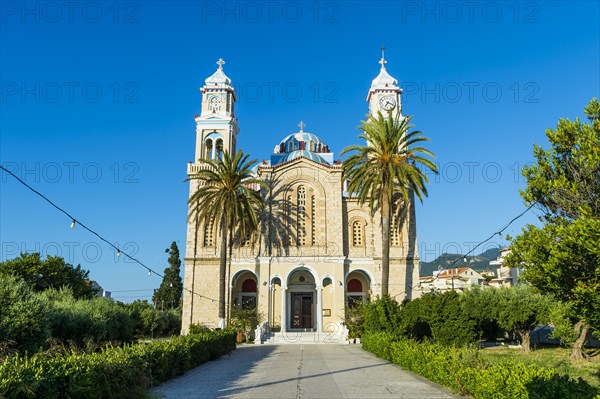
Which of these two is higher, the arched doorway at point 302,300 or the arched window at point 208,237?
the arched window at point 208,237

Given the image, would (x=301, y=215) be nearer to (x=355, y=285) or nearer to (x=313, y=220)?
(x=313, y=220)

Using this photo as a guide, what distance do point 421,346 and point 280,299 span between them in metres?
21.5

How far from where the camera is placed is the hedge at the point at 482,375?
297 inches

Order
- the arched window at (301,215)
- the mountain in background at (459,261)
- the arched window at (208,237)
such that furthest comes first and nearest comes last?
the arched window at (208,237), the arched window at (301,215), the mountain in background at (459,261)

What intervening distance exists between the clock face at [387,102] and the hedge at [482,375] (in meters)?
26.1

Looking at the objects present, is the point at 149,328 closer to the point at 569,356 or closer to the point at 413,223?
the point at 413,223

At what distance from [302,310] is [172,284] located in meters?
24.9

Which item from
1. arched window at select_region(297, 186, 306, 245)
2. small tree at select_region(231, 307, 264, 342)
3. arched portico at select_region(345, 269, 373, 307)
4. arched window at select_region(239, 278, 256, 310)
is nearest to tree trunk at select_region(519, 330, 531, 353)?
arched portico at select_region(345, 269, 373, 307)

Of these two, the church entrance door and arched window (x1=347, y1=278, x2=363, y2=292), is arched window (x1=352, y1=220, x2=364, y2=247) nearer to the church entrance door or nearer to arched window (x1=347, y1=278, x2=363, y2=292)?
arched window (x1=347, y1=278, x2=363, y2=292)

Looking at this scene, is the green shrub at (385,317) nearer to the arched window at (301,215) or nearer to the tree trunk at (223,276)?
the tree trunk at (223,276)

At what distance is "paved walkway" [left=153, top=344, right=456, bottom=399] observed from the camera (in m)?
11.5

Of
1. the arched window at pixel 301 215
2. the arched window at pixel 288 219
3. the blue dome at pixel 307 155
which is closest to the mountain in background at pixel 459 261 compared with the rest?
the arched window at pixel 301 215

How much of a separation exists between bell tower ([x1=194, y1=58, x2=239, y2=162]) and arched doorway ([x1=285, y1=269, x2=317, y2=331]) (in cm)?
1178

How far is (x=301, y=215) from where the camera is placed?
36.7m
